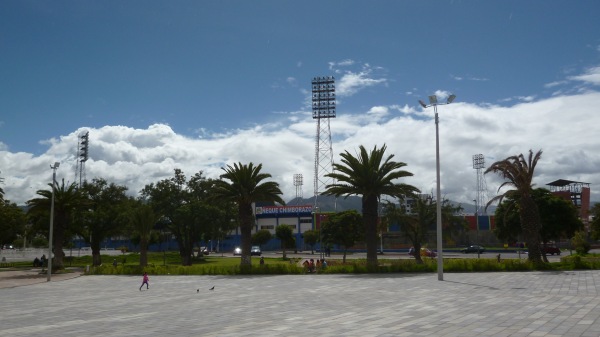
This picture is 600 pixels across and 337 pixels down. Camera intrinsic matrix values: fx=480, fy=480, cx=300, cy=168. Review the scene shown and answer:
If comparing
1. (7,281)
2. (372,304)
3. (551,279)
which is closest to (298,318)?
(372,304)

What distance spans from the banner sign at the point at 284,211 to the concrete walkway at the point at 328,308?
240 feet

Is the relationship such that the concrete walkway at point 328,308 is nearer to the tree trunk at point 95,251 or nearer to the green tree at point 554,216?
the green tree at point 554,216

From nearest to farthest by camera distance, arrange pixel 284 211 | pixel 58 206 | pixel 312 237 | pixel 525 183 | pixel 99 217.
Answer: pixel 525 183
pixel 58 206
pixel 99 217
pixel 312 237
pixel 284 211

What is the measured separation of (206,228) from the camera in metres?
58.0

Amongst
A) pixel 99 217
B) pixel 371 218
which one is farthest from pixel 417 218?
pixel 99 217

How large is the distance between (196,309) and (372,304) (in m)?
6.80

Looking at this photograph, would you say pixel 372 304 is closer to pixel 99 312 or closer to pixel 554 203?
pixel 99 312

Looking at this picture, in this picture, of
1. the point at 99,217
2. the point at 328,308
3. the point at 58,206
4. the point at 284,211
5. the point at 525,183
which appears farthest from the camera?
the point at 284,211

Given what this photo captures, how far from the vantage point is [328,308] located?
58.3 feet

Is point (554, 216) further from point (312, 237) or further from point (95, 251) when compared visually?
point (95, 251)

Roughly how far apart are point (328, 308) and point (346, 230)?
40.3 m

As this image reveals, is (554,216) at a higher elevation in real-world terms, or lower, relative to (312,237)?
higher

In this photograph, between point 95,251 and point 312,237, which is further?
point 312,237

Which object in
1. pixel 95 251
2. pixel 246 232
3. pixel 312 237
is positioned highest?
pixel 246 232
